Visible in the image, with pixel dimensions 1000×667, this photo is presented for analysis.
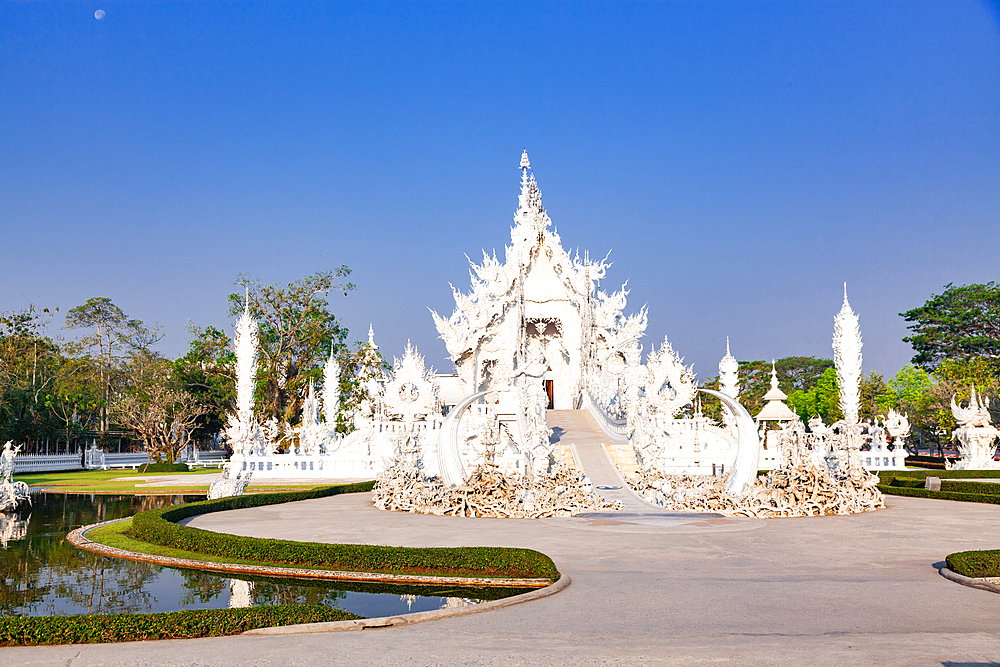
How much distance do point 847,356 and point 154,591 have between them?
4686 centimetres

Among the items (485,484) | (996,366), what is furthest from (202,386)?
(996,366)

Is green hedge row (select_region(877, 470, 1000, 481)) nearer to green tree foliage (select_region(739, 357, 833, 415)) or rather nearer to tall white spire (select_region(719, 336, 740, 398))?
tall white spire (select_region(719, 336, 740, 398))

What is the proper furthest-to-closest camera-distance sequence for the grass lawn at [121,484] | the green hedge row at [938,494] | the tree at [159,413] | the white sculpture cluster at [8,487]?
the tree at [159,413]
the grass lawn at [121,484]
the green hedge row at [938,494]
the white sculpture cluster at [8,487]

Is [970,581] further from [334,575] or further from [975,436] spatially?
[975,436]

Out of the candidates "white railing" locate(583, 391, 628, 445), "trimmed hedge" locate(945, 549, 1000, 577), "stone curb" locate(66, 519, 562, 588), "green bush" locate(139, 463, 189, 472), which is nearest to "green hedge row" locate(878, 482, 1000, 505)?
"white railing" locate(583, 391, 628, 445)

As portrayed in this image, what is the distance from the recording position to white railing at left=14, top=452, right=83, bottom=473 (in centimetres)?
4012

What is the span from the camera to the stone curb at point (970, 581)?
9516mm

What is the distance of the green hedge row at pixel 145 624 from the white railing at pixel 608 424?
78.5ft

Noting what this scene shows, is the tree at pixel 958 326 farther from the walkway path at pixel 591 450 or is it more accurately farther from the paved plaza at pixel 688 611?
the paved plaza at pixel 688 611

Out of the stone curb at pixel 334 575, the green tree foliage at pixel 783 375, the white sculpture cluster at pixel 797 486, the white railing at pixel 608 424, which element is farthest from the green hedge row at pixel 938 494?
the green tree foliage at pixel 783 375

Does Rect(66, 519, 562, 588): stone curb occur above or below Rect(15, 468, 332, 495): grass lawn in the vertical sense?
above

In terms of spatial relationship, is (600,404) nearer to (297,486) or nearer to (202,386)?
(297,486)

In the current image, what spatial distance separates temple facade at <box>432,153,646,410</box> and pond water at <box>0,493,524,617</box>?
104 ft

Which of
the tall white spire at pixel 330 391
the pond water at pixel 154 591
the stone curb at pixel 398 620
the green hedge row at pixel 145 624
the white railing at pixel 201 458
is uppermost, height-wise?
the tall white spire at pixel 330 391
